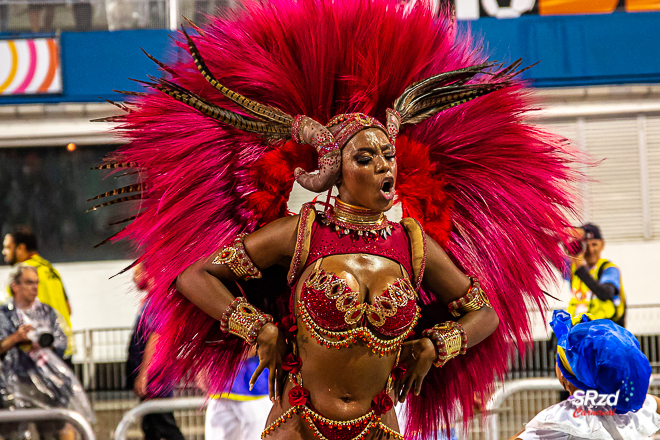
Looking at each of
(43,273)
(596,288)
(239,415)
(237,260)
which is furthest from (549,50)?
(237,260)

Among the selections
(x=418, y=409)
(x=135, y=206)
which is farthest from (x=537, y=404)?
(x=135, y=206)

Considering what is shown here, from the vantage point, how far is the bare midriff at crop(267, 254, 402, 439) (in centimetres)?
191

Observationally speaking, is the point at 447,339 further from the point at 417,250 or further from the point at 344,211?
the point at 344,211

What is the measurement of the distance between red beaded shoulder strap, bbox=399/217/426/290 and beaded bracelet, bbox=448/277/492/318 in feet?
0.41

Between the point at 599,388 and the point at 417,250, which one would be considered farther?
the point at 599,388

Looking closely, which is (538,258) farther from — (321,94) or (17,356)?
(17,356)

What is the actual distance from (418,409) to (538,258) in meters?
0.59

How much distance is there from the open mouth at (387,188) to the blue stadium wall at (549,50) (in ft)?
15.6

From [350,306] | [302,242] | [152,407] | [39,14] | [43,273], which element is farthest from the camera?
[39,14]

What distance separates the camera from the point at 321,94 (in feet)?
6.89

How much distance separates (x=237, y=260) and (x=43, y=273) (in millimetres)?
3012

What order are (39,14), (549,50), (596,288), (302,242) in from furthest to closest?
(39,14), (549,50), (596,288), (302,242)

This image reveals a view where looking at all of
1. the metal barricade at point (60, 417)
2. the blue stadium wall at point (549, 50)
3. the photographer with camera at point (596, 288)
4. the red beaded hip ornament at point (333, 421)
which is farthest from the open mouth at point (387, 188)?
the blue stadium wall at point (549, 50)

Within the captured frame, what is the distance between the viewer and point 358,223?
1.99 metres
